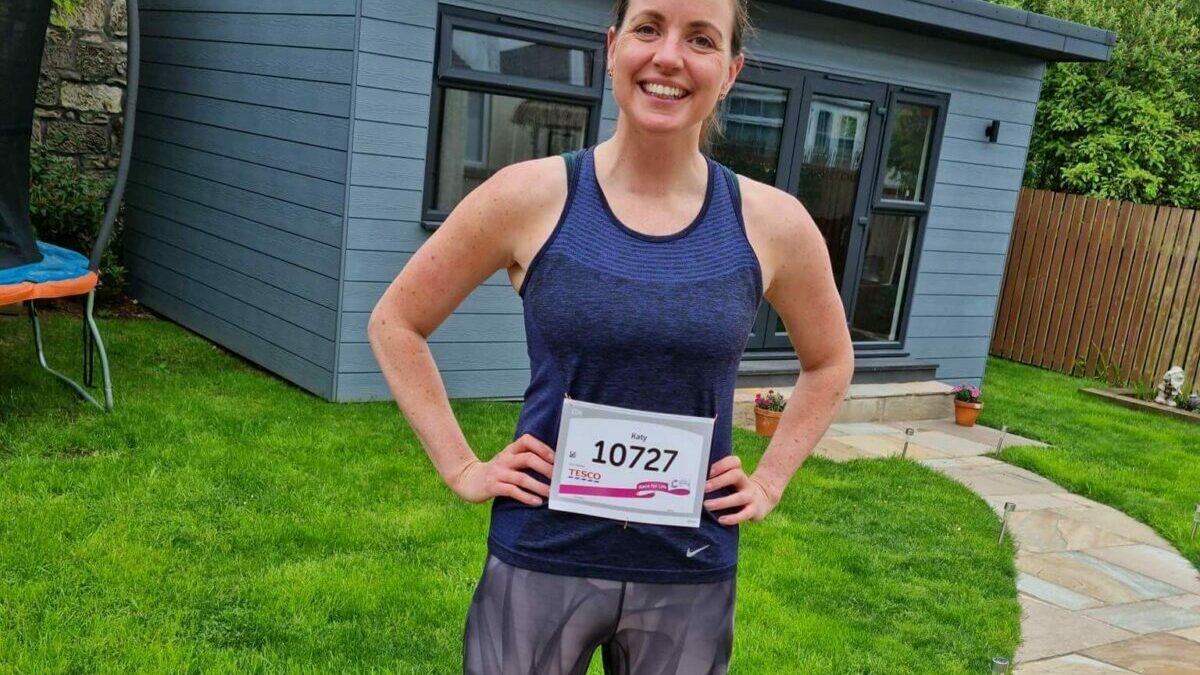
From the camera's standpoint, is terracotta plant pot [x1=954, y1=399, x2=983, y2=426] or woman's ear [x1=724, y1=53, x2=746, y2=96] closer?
woman's ear [x1=724, y1=53, x2=746, y2=96]

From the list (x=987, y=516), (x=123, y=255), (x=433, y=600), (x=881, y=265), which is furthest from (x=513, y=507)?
(x=123, y=255)

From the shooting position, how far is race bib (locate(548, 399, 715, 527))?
4.80 ft

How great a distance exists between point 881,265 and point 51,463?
18.9 feet

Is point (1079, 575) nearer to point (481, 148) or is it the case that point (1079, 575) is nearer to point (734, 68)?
point (481, 148)

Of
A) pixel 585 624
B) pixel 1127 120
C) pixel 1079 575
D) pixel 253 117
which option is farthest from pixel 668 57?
pixel 1127 120

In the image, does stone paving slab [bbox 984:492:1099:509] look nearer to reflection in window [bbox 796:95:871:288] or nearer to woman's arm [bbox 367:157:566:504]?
reflection in window [bbox 796:95:871:288]

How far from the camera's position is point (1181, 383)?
8.84 meters

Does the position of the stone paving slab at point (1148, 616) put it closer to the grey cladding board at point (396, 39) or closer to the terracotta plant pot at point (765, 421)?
the terracotta plant pot at point (765, 421)

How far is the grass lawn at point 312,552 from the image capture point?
3100 mm

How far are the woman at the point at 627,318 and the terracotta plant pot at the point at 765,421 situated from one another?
4.84 meters

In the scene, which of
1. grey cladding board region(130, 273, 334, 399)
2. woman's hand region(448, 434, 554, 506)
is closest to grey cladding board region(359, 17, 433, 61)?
grey cladding board region(130, 273, 334, 399)

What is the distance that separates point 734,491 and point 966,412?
256 inches

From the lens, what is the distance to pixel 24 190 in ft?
15.9

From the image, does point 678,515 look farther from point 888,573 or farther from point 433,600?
point 888,573
